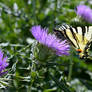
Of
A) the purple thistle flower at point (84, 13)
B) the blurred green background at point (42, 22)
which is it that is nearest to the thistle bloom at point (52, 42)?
the blurred green background at point (42, 22)

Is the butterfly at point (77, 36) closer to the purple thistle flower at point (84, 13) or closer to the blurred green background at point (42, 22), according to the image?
the blurred green background at point (42, 22)

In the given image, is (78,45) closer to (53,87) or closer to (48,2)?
(53,87)

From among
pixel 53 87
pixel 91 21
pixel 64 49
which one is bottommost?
pixel 53 87

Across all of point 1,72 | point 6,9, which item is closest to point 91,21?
point 6,9

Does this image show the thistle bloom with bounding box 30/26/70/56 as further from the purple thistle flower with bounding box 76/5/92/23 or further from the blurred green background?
the purple thistle flower with bounding box 76/5/92/23

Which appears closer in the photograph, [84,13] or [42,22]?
[84,13]

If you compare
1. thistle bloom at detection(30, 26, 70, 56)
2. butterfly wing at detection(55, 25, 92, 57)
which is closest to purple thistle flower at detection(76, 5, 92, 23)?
butterfly wing at detection(55, 25, 92, 57)

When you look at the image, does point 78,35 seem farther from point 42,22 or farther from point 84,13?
point 42,22

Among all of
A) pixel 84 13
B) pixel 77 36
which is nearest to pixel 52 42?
pixel 77 36
